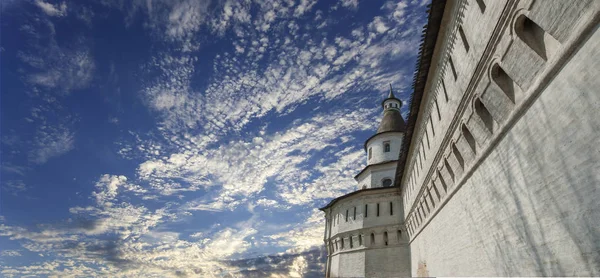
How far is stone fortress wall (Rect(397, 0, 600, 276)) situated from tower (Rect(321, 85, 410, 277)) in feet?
38.3

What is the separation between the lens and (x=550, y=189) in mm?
4902

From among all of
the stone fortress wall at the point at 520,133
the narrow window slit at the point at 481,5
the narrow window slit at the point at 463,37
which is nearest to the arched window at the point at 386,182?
the stone fortress wall at the point at 520,133

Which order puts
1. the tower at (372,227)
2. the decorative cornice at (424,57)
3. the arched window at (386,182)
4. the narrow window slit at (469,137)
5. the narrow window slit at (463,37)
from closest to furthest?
the narrow window slit at (463,37) < the narrow window slit at (469,137) < the decorative cornice at (424,57) < the tower at (372,227) < the arched window at (386,182)

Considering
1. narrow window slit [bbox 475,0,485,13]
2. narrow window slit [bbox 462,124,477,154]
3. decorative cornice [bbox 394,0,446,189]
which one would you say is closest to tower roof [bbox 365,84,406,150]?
decorative cornice [bbox 394,0,446,189]

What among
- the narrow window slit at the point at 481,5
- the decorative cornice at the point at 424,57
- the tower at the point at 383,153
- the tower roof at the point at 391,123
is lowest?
the narrow window slit at the point at 481,5

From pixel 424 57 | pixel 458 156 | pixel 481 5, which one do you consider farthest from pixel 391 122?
pixel 481 5

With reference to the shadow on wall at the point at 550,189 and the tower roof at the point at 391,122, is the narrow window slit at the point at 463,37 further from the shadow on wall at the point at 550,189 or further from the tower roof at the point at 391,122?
the tower roof at the point at 391,122

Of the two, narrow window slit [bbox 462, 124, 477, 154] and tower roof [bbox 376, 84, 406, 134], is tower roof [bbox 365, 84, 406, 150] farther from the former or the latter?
narrow window slit [bbox 462, 124, 477, 154]

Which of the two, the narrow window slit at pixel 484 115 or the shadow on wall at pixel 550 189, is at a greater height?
the narrow window slit at pixel 484 115

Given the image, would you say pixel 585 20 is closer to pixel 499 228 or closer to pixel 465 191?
pixel 499 228

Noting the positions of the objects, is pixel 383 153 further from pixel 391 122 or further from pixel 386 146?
pixel 391 122

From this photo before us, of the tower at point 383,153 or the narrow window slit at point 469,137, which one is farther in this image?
the tower at point 383,153

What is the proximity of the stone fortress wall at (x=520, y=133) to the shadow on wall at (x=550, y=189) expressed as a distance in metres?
0.02

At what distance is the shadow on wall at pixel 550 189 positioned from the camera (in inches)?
160
